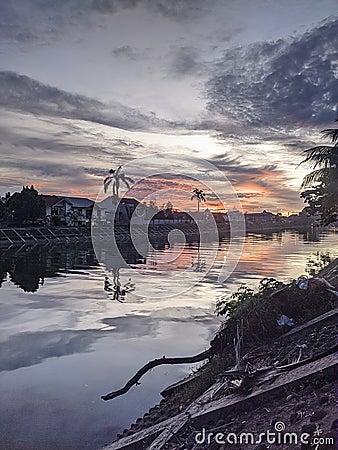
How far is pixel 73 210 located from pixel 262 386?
279ft

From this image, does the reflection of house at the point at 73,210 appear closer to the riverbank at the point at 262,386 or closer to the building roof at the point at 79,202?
the building roof at the point at 79,202

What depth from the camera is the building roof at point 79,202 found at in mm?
86375

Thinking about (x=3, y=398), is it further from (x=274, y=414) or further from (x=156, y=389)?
(x=274, y=414)

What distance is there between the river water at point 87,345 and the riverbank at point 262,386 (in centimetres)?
85

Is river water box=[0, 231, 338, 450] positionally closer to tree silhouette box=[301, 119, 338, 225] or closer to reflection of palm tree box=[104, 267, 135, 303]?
reflection of palm tree box=[104, 267, 135, 303]

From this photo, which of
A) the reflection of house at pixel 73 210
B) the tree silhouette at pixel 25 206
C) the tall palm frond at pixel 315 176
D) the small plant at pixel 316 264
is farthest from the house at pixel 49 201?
the tall palm frond at pixel 315 176

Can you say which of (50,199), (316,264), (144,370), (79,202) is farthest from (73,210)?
(144,370)

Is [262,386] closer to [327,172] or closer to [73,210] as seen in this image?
[327,172]

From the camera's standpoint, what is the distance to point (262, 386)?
5.41 metres

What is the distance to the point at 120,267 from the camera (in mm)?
31391

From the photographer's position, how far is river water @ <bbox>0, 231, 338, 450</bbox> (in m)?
7.35

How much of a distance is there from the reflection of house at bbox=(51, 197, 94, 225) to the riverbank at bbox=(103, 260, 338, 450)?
232ft

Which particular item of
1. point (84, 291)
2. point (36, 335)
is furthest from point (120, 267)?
point (36, 335)

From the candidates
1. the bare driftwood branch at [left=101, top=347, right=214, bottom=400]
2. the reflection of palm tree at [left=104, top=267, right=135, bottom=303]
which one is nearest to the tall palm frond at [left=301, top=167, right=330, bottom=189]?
the reflection of palm tree at [left=104, top=267, right=135, bottom=303]
